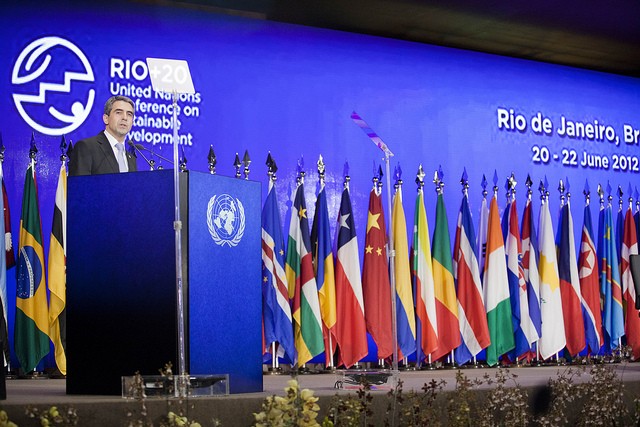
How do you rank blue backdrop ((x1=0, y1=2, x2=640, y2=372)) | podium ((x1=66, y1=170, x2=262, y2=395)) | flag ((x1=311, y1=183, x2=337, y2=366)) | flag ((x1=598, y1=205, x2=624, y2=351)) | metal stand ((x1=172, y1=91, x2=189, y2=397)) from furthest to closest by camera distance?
flag ((x1=598, y1=205, x2=624, y2=351)) → flag ((x1=311, y1=183, x2=337, y2=366)) → blue backdrop ((x1=0, y1=2, x2=640, y2=372)) → podium ((x1=66, y1=170, x2=262, y2=395)) → metal stand ((x1=172, y1=91, x2=189, y2=397))

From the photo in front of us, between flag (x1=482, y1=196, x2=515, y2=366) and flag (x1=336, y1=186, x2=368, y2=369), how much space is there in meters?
1.41

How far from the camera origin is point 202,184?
12.3ft

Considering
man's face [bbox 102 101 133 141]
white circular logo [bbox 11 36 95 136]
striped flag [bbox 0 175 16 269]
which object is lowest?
striped flag [bbox 0 175 16 269]

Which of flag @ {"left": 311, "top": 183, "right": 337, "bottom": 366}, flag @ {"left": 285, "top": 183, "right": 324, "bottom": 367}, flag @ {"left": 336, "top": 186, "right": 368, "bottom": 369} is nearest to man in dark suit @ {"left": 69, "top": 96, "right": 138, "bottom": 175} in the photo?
flag @ {"left": 285, "top": 183, "right": 324, "bottom": 367}

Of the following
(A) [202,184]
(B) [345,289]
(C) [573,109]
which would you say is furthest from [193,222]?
(C) [573,109]

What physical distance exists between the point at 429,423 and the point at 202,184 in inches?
49.9

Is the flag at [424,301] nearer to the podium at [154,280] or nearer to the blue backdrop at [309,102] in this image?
the blue backdrop at [309,102]

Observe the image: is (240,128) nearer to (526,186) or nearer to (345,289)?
(345,289)

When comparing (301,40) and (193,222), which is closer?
(193,222)

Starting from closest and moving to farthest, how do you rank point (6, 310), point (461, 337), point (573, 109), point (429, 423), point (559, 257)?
1. point (429, 423)
2. point (6, 310)
3. point (461, 337)
4. point (559, 257)
5. point (573, 109)

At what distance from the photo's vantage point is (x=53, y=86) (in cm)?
825

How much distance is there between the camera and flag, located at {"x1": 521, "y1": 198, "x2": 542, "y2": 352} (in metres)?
9.66

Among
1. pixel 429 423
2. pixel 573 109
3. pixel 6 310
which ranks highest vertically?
pixel 573 109

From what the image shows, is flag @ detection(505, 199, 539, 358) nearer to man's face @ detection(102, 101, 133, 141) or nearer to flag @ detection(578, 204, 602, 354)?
flag @ detection(578, 204, 602, 354)
